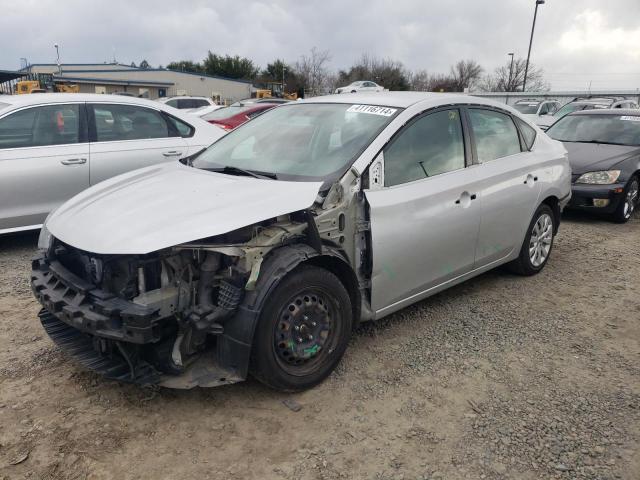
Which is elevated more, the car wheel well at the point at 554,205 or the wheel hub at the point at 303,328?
the car wheel well at the point at 554,205

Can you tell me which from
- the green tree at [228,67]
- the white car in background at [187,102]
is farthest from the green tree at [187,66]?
the white car in background at [187,102]

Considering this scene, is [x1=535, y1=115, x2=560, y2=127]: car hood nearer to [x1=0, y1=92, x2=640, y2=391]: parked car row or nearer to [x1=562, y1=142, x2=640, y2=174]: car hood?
[x1=562, y1=142, x2=640, y2=174]: car hood

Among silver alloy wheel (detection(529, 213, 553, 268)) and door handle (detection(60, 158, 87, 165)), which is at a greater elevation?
door handle (detection(60, 158, 87, 165))

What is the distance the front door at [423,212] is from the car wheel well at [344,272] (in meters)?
0.16

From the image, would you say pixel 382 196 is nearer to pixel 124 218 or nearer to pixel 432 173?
pixel 432 173

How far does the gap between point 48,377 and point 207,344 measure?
1.11 meters

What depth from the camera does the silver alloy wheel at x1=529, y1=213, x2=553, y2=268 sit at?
4.77m

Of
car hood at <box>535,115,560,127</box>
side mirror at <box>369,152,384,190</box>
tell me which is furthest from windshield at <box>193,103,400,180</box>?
car hood at <box>535,115,560,127</box>

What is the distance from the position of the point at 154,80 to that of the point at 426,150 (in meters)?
50.8

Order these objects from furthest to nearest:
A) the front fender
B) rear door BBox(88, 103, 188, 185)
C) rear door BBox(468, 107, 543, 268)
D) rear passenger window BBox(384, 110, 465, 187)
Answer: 1. rear door BBox(88, 103, 188, 185)
2. rear door BBox(468, 107, 543, 268)
3. rear passenger window BBox(384, 110, 465, 187)
4. the front fender

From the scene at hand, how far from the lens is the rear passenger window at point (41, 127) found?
5.10 m

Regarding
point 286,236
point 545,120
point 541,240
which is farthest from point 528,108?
point 286,236

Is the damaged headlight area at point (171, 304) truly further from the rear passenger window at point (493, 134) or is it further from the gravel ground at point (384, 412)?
the rear passenger window at point (493, 134)

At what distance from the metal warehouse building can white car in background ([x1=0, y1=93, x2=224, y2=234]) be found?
40.5 metres
